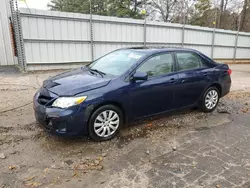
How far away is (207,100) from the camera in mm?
5074

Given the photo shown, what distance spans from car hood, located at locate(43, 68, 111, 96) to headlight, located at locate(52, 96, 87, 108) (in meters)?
0.08

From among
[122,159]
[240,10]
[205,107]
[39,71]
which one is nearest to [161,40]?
[39,71]

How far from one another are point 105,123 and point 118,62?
1.31 m

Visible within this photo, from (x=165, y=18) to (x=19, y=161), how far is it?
28839 millimetres

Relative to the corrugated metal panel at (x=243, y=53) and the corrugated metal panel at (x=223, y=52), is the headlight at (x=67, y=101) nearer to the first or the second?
the corrugated metal panel at (x=223, y=52)

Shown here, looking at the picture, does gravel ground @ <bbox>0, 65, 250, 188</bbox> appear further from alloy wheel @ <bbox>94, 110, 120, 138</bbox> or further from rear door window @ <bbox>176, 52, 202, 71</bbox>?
rear door window @ <bbox>176, 52, 202, 71</bbox>

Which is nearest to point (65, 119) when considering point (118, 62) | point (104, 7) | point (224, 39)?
point (118, 62)

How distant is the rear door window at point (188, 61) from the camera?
4555 mm

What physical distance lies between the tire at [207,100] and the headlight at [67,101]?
9.85 feet

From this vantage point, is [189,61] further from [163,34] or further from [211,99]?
[163,34]

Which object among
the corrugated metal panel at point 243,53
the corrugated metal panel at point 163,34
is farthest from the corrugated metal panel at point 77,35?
the corrugated metal panel at point 243,53

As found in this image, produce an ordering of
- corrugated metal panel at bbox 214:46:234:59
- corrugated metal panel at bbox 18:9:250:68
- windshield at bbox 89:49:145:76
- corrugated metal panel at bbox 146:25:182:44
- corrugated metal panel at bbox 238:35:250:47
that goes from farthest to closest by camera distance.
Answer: corrugated metal panel at bbox 238:35:250:47 < corrugated metal panel at bbox 214:46:234:59 < corrugated metal panel at bbox 146:25:182:44 < corrugated metal panel at bbox 18:9:250:68 < windshield at bbox 89:49:145:76

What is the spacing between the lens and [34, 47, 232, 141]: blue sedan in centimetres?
331

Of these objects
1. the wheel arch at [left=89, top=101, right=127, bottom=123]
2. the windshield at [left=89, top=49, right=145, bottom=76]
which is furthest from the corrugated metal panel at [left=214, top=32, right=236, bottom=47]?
the wheel arch at [left=89, top=101, right=127, bottom=123]
